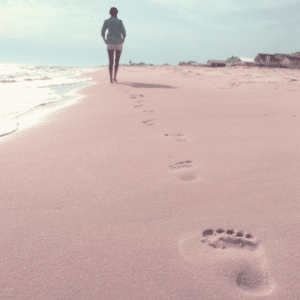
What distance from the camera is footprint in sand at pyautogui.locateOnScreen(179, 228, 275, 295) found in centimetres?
68

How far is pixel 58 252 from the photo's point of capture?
767 millimetres

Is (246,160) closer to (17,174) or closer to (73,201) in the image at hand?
(73,201)

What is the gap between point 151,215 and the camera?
3.06 ft

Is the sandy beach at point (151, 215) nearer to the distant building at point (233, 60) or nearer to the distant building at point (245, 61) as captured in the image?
the distant building at point (245, 61)

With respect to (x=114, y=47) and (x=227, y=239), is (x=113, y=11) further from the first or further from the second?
(x=227, y=239)

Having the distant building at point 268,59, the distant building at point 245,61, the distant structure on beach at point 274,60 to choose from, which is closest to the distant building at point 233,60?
the distant building at point 245,61

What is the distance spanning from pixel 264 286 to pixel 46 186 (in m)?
0.93

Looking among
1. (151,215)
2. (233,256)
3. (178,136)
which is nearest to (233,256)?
(233,256)

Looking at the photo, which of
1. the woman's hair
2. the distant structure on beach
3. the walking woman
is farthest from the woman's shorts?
the distant structure on beach

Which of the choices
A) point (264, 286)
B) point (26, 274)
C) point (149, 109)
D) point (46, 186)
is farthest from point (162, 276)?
point (149, 109)

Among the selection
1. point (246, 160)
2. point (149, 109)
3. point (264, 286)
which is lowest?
point (264, 286)

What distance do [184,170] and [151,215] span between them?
43 cm

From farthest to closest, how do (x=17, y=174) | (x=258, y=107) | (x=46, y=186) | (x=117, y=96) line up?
(x=117, y=96) < (x=258, y=107) < (x=17, y=174) < (x=46, y=186)

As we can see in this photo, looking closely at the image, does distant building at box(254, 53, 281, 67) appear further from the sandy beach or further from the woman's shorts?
the sandy beach
